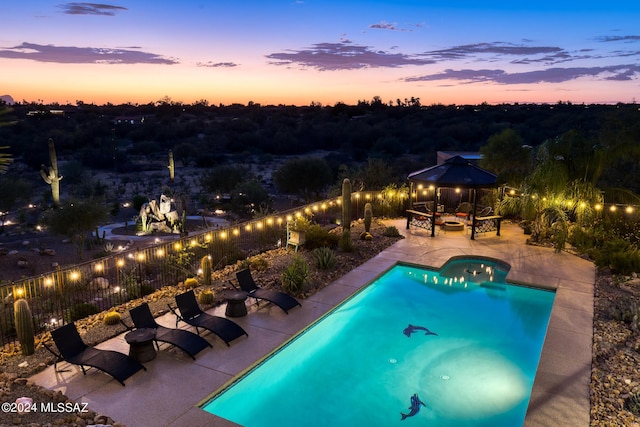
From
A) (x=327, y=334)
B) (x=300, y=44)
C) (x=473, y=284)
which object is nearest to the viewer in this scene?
(x=327, y=334)

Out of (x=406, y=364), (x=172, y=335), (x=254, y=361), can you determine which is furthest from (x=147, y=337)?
(x=406, y=364)

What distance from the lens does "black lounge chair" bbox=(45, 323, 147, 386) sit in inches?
279

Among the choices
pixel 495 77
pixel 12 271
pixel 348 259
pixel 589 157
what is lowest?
pixel 12 271

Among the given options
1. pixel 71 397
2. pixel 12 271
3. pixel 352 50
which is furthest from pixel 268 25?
pixel 71 397

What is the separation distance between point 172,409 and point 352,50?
36.8m

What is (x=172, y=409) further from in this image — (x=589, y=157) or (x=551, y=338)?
(x=589, y=157)

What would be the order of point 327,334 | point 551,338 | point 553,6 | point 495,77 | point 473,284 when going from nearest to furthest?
point 551,338 < point 327,334 < point 473,284 < point 553,6 < point 495,77

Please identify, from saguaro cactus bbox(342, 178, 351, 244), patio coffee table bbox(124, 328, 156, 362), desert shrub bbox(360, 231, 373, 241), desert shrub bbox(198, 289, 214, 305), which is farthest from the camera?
desert shrub bbox(360, 231, 373, 241)

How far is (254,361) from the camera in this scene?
25.7 feet

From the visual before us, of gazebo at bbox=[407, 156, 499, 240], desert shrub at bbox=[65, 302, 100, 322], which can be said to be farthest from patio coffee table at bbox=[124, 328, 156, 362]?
gazebo at bbox=[407, 156, 499, 240]

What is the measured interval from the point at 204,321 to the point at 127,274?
6.92m

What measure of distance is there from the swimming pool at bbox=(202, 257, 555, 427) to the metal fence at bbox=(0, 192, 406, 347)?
15.1 ft

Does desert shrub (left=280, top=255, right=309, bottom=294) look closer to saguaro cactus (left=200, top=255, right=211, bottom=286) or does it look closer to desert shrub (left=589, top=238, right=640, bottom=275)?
saguaro cactus (left=200, top=255, right=211, bottom=286)

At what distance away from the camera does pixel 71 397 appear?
6.68 meters
